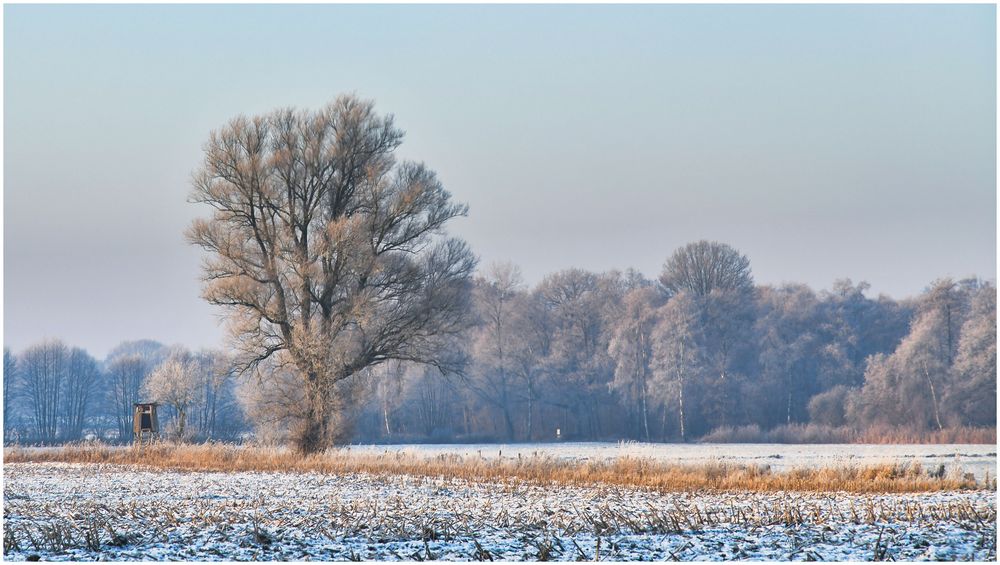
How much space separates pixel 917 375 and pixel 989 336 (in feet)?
13.5

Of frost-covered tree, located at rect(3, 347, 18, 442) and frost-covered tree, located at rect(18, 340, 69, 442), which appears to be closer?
frost-covered tree, located at rect(3, 347, 18, 442)

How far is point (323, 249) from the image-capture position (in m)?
28.7

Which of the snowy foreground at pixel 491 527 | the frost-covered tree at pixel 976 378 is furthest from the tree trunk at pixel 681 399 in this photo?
the snowy foreground at pixel 491 527

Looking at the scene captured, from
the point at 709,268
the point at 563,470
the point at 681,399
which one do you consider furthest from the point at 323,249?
the point at 709,268

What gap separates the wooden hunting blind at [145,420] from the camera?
38188 mm

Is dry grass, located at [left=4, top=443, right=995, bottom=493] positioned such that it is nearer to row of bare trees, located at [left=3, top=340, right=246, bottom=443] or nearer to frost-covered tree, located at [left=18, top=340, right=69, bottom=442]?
row of bare trees, located at [left=3, top=340, right=246, bottom=443]

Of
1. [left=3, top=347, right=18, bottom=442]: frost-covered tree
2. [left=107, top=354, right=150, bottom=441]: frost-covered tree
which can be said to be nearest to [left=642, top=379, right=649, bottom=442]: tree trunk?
[left=107, top=354, right=150, bottom=441]: frost-covered tree

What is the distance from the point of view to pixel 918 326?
53688 mm

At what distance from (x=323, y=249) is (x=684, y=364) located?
3363cm

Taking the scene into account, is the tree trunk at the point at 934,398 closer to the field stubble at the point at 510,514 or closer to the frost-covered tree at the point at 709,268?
the frost-covered tree at the point at 709,268

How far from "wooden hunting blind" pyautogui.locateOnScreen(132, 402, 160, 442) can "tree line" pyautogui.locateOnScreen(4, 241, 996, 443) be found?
→ 958 centimetres

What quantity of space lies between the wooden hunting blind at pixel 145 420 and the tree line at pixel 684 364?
31.4ft

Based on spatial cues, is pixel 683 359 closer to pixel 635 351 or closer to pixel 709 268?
pixel 635 351

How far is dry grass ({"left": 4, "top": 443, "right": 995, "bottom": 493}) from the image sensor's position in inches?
734
